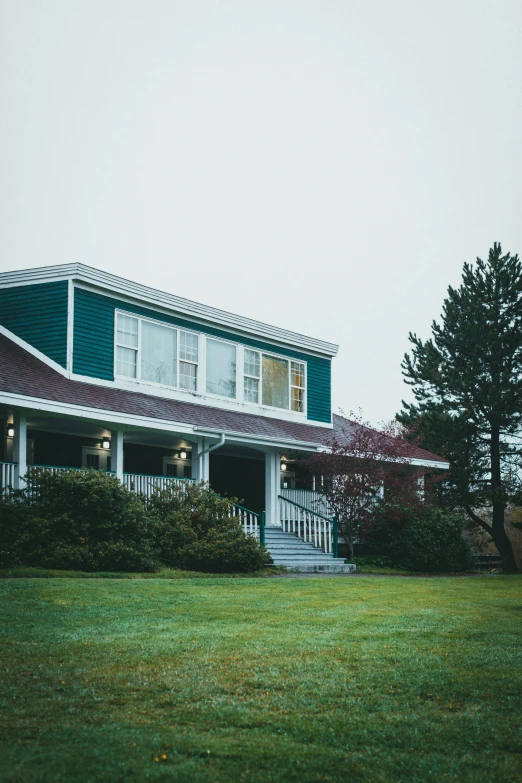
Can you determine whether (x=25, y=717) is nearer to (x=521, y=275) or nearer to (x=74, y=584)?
(x=74, y=584)

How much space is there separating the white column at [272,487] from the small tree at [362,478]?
989 mm

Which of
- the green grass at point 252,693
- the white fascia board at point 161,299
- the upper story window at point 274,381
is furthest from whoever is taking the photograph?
the upper story window at point 274,381

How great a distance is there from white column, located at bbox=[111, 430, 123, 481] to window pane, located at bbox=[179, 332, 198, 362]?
4.41 m

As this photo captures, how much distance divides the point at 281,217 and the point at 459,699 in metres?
54.6

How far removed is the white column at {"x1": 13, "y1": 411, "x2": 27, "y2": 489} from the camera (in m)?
17.9

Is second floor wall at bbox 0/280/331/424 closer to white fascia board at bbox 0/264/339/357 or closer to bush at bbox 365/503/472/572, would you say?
white fascia board at bbox 0/264/339/357

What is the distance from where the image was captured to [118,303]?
22.3m

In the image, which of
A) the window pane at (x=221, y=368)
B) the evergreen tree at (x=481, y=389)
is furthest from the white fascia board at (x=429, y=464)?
the window pane at (x=221, y=368)

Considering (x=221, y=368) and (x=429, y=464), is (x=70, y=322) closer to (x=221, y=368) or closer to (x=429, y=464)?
(x=221, y=368)

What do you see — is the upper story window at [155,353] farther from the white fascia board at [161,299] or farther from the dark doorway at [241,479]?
the dark doorway at [241,479]

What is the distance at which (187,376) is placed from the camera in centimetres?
2434

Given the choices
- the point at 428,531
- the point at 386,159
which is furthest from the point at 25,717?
the point at 386,159

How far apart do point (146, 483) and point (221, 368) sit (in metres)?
5.88

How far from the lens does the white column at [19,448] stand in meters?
17.9
